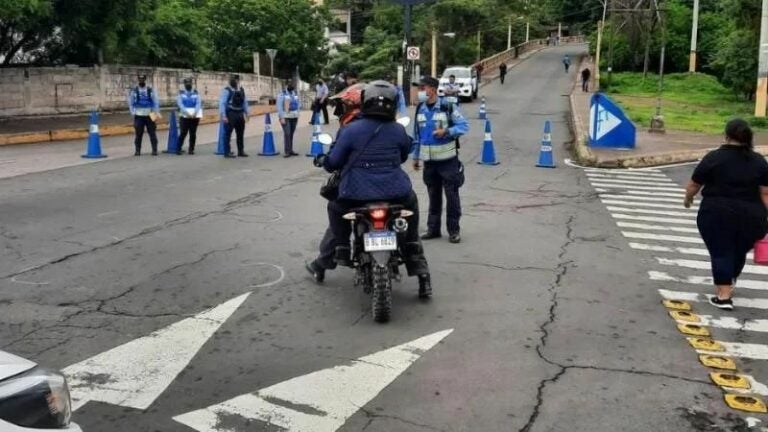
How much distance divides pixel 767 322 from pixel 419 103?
4.35 m

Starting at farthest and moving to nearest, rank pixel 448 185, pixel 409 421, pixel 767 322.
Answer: pixel 448 185 → pixel 767 322 → pixel 409 421

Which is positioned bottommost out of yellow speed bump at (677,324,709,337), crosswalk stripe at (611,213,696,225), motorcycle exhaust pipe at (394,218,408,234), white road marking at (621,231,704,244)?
yellow speed bump at (677,324,709,337)

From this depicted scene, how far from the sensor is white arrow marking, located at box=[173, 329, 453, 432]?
14.3 feet

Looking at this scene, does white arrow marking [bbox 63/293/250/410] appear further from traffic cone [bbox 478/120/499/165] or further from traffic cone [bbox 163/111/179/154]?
traffic cone [bbox 163/111/179/154]

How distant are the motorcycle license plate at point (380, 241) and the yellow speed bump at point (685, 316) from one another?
7.85ft

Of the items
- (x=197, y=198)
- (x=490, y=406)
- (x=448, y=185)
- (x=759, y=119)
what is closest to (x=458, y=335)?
(x=490, y=406)

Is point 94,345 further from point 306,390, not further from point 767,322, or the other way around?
point 767,322

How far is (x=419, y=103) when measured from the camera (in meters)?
8.98

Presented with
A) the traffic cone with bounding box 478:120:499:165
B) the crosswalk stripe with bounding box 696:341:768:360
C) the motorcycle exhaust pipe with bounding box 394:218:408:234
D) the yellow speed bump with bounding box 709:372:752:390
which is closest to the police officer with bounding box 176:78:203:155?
the traffic cone with bounding box 478:120:499:165

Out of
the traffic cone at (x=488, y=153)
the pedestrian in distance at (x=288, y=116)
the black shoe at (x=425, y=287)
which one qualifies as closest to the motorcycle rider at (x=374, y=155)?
the black shoe at (x=425, y=287)

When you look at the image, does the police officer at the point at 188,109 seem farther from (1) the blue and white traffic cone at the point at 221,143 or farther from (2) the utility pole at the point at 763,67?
(2) the utility pole at the point at 763,67

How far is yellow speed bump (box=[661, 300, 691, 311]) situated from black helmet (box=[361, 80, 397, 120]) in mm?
2857

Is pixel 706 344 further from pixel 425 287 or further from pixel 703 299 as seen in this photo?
pixel 425 287

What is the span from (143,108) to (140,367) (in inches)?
494
